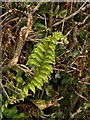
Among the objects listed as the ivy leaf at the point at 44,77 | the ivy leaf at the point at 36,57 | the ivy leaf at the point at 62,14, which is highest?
the ivy leaf at the point at 62,14

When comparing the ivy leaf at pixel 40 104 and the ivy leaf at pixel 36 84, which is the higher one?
the ivy leaf at pixel 36 84

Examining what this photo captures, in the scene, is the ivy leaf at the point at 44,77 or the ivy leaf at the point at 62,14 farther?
the ivy leaf at the point at 62,14

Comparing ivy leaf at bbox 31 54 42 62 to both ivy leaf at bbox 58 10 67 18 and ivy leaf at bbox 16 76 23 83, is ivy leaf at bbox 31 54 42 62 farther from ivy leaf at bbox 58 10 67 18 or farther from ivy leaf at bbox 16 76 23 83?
ivy leaf at bbox 58 10 67 18

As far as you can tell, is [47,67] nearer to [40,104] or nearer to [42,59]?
[42,59]

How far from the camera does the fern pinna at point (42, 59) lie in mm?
1507

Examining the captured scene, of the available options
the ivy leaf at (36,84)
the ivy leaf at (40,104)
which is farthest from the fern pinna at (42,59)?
the ivy leaf at (40,104)

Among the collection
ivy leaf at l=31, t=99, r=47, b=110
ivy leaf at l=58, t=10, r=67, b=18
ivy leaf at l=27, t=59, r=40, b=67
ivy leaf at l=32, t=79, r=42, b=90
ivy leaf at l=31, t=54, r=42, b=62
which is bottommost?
ivy leaf at l=31, t=99, r=47, b=110

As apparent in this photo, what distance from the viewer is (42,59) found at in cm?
154

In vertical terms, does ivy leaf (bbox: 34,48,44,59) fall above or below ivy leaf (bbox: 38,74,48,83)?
above

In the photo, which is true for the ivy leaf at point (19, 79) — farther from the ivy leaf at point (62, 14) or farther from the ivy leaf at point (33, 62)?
the ivy leaf at point (62, 14)

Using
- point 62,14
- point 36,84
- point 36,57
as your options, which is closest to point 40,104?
point 36,84

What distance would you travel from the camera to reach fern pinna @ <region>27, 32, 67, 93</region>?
4.94 ft

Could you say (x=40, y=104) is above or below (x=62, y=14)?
below

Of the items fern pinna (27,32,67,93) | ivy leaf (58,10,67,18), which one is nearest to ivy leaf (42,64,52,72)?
fern pinna (27,32,67,93)
